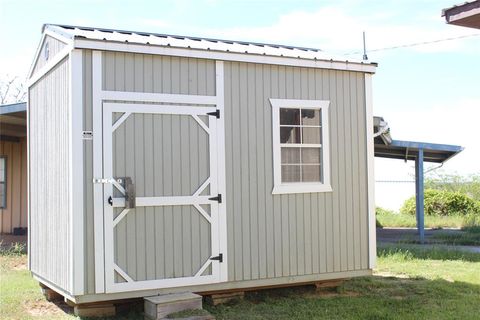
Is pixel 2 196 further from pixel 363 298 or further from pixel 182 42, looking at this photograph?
pixel 363 298

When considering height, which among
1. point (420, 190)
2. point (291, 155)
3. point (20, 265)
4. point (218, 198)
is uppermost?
point (291, 155)

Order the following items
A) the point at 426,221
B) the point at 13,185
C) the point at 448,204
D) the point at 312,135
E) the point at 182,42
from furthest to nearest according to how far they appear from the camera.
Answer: the point at 448,204 → the point at 426,221 → the point at 13,185 → the point at 312,135 → the point at 182,42

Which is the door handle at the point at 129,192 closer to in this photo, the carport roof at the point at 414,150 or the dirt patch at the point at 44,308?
the dirt patch at the point at 44,308

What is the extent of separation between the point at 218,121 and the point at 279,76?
3.23 feet

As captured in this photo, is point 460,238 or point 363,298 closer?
point 363,298

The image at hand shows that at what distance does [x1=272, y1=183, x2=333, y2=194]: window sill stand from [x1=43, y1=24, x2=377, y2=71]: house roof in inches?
59.2

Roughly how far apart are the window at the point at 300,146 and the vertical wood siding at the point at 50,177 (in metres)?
2.34

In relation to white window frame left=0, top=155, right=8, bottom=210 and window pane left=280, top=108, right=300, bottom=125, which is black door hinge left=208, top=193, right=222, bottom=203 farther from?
white window frame left=0, top=155, right=8, bottom=210

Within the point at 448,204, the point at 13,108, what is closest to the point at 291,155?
the point at 13,108

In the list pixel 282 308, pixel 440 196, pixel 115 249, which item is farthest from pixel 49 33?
pixel 440 196

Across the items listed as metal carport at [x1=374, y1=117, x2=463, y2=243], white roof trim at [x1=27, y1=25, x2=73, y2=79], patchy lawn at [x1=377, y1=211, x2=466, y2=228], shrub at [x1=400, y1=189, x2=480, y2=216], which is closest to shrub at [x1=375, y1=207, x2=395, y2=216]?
patchy lawn at [x1=377, y1=211, x2=466, y2=228]

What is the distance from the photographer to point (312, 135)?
7453 millimetres

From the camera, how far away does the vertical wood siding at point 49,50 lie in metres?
6.72

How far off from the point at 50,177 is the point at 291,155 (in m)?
2.78
